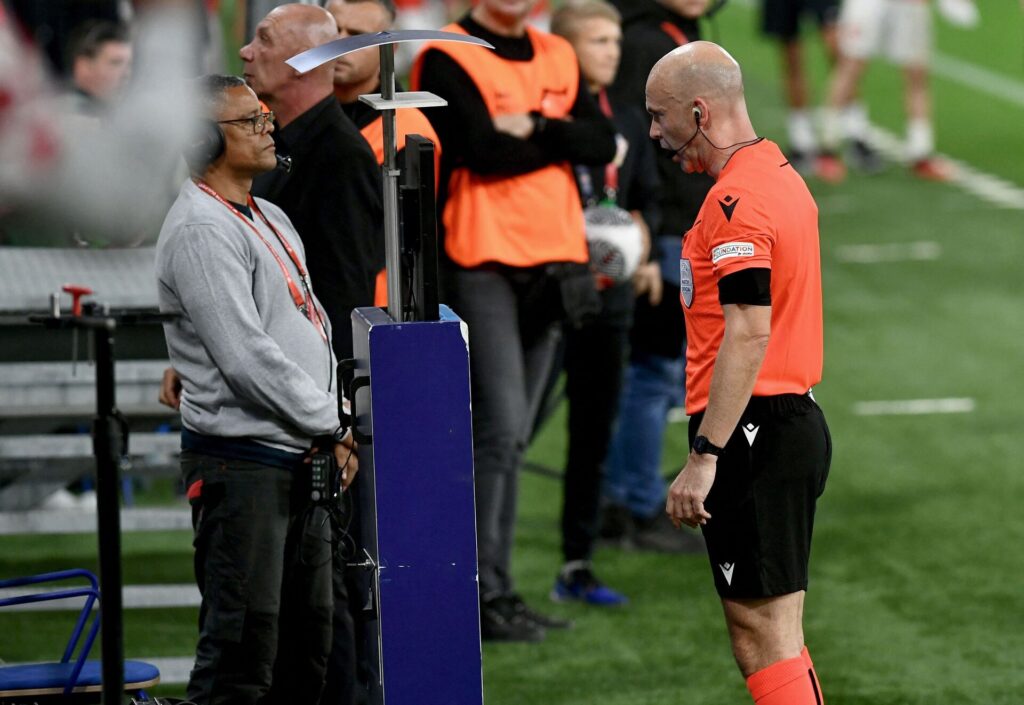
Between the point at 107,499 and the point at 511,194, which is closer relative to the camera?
the point at 107,499

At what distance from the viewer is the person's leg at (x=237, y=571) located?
478 centimetres

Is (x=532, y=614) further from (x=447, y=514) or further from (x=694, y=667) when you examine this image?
(x=447, y=514)

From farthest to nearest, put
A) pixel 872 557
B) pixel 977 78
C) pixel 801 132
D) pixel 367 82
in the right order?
pixel 977 78 → pixel 801 132 → pixel 872 557 → pixel 367 82

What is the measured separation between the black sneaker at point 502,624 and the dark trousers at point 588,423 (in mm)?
478

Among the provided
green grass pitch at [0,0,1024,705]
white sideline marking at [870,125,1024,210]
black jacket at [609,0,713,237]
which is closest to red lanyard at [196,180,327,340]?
green grass pitch at [0,0,1024,705]

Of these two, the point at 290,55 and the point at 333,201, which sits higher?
the point at 290,55

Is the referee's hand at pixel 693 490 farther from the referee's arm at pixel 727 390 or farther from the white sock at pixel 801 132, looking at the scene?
the white sock at pixel 801 132

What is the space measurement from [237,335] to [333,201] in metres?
0.74

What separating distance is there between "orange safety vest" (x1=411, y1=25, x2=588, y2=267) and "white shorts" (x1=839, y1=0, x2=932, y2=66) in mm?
10147

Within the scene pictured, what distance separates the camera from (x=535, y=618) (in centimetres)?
675

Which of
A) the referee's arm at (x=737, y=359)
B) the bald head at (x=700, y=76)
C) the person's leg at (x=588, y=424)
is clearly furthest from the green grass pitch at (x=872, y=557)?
the bald head at (x=700, y=76)

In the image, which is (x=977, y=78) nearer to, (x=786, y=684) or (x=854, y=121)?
(x=854, y=121)

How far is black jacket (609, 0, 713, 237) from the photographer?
7395 mm

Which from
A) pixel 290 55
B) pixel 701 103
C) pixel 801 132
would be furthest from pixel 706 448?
pixel 801 132
